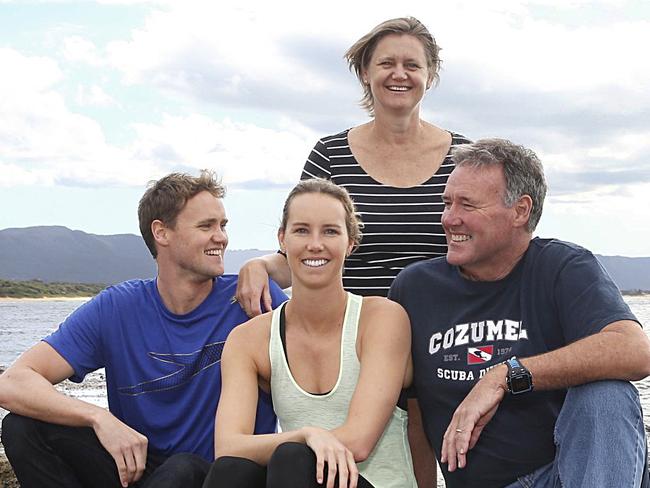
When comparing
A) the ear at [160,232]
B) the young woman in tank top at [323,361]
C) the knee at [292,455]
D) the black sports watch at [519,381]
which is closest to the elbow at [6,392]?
the ear at [160,232]

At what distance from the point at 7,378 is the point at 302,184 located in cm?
171

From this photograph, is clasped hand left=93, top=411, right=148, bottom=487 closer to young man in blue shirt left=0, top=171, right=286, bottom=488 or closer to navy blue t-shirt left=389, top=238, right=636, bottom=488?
young man in blue shirt left=0, top=171, right=286, bottom=488

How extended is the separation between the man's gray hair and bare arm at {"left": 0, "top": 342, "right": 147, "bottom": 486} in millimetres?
1965

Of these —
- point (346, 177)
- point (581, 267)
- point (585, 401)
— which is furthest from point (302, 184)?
point (585, 401)

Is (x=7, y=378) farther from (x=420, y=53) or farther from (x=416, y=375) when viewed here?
(x=420, y=53)

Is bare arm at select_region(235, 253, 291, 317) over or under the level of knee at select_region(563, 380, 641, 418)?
over

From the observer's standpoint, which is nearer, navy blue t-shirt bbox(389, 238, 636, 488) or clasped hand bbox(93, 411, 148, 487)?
navy blue t-shirt bbox(389, 238, 636, 488)

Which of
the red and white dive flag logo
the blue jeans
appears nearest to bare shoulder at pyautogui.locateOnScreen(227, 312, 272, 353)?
the red and white dive flag logo

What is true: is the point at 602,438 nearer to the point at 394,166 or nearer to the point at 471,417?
the point at 471,417

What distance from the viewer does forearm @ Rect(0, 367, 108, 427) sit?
380 cm

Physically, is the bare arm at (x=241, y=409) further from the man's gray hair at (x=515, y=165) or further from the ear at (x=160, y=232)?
the man's gray hair at (x=515, y=165)

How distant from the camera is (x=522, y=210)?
140 inches

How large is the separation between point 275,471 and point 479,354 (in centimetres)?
102

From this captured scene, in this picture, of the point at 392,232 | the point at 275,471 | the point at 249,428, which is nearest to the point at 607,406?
the point at 275,471
